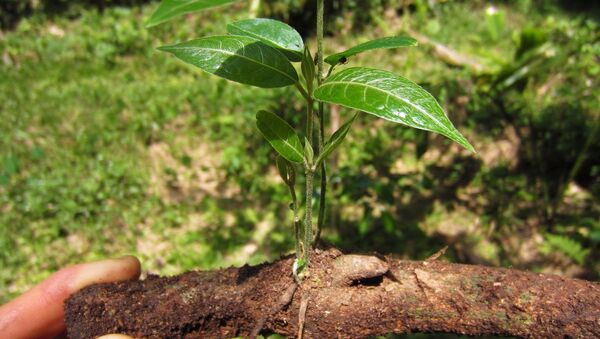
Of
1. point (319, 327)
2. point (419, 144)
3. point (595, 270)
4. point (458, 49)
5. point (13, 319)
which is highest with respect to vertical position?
point (458, 49)

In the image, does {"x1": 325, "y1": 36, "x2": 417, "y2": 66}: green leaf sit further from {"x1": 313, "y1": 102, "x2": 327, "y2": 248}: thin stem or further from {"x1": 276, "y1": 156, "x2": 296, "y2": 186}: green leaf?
{"x1": 276, "y1": 156, "x2": 296, "y2": 186}: green leaf

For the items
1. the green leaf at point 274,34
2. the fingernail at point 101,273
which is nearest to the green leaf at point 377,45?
the green leaf at point 274,34

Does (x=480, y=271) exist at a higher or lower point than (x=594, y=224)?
higher

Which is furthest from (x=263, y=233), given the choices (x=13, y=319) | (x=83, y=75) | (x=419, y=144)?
(x=83, y=75)

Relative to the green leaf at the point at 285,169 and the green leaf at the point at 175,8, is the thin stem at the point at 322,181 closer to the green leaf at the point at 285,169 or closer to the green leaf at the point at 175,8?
the green leaf at the point at 285,169

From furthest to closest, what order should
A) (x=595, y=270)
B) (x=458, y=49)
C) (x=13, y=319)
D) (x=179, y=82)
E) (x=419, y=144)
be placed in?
(x=458, y=49) < (x=179, y=82) < (x=595, y=270) < (x=419, y=144) < (x=13, y=319)

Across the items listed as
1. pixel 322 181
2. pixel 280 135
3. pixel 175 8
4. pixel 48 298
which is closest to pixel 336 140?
pixel 280 135

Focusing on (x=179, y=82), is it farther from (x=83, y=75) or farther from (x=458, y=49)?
(x=458, y=49)
